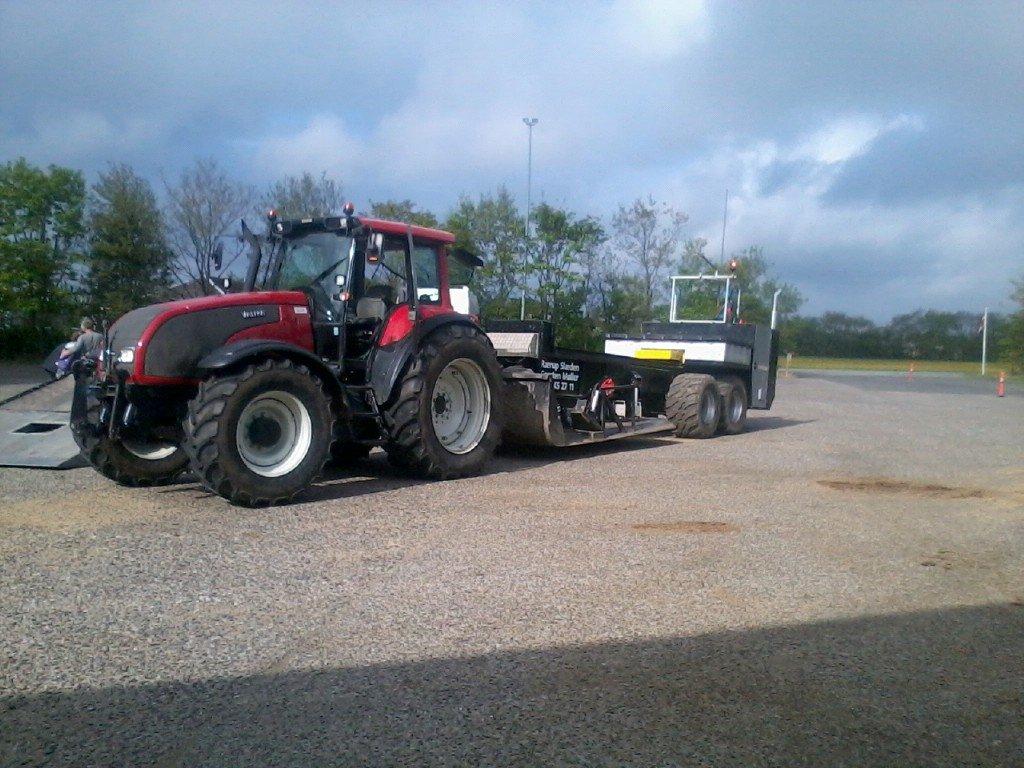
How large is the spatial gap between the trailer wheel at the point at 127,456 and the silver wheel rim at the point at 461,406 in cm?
256

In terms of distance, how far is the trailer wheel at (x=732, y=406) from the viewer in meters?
14.2

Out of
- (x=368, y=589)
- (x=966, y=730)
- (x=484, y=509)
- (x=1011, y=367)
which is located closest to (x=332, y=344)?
(x=484, y=509)

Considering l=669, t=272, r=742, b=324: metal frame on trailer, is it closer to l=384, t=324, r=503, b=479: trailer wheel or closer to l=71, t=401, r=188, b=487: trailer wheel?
l=384, t=324, r=503, b=479: trailer wheel

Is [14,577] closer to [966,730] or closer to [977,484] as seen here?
[966,730]

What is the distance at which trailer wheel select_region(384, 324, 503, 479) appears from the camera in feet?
27.6

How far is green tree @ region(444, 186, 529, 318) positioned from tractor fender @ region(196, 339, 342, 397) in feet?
51.0

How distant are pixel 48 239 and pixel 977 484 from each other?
93.8 ft

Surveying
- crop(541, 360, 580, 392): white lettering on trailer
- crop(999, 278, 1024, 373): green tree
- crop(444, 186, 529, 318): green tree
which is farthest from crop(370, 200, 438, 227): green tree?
crop(999, 278, 1024, 373): green tree

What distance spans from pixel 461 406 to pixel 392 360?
1.33 metres

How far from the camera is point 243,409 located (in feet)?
23.3

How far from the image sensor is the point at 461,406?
9.53 m

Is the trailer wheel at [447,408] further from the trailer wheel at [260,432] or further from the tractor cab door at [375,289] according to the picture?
the trailer wheel at [260,432]

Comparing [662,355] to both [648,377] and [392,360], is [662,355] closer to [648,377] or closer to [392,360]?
[648,377]

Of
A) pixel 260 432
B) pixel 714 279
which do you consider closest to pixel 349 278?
pixel 260 432
